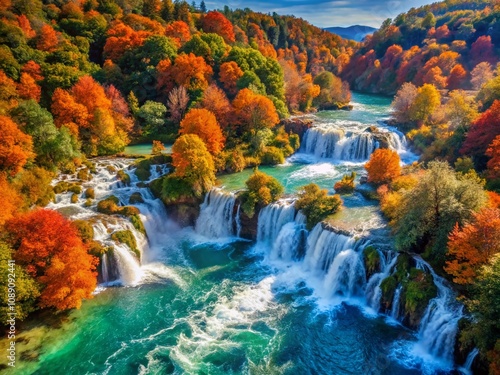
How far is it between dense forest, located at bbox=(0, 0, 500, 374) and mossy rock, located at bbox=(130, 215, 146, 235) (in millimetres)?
232

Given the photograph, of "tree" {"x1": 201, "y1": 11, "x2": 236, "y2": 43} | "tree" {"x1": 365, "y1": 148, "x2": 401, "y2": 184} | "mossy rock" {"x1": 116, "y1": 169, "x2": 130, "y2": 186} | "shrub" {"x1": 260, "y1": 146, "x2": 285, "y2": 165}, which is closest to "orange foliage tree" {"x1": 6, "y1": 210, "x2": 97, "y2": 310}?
"mossy rock" {"x1": 116, "y1": 169, "x2": 130, "y2": 186}

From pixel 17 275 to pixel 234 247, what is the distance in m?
19.4

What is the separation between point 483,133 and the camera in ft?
119

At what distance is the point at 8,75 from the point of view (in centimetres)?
4638

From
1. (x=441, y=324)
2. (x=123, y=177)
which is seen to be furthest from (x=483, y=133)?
(x=123, y=177)

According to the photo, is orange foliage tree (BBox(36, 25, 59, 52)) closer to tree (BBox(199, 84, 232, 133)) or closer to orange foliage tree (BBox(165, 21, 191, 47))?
orange foliage tree (BBox(165, 21, 191, 47))

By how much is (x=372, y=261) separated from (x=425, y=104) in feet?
120

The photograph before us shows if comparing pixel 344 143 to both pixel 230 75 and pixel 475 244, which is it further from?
pixel 475 244

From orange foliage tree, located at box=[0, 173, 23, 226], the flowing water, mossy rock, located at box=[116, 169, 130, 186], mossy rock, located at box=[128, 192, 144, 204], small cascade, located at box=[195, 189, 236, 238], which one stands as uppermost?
orange foliage tree, located at box=[0, 173, 23, 226]

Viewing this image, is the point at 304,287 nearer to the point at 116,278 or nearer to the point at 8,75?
the point at 116,278

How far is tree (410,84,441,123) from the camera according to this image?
5284cm

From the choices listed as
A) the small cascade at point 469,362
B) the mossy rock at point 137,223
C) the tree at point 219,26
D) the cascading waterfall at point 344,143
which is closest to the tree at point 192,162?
the mossy rock at point 137,223

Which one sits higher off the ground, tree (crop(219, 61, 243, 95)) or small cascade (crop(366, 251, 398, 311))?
tree (crop(219, 61, 243, 95))

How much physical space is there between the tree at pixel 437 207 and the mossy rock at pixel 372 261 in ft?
6.29
